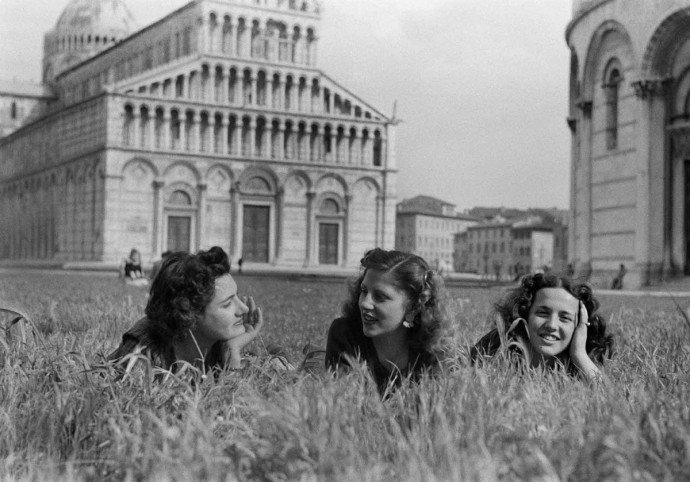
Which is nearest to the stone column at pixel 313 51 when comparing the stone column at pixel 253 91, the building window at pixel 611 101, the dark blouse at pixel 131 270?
the stone column at pixel 253 91

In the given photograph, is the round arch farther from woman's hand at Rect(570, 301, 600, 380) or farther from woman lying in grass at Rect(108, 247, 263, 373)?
woman lying in grass at Rect(108, 247, 263, 373)

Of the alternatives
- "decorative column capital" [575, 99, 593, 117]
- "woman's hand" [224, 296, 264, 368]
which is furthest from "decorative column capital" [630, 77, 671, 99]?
"woman's hand" [224, 296, 264, 368]

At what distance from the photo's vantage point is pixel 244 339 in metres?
4.50

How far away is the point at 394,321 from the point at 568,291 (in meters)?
1.01

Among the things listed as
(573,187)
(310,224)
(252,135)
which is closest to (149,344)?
(573,187)

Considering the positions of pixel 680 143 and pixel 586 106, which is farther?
pixel 586 106

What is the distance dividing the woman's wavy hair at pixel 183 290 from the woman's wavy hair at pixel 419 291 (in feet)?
2.13

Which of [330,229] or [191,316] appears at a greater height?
[330,229]

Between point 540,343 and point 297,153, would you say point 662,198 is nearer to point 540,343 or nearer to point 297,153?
point 540,343

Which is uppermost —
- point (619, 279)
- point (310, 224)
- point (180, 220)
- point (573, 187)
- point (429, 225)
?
point (429, 225)

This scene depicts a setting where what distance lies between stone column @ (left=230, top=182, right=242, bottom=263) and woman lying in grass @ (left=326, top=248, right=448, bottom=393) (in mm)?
54194

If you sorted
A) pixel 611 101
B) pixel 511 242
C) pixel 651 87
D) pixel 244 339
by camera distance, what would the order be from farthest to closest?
pixel 511 242 < pixel 611 101 < pixel 651 87 < pixel 244 339

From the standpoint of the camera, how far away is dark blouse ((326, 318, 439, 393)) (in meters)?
4.21

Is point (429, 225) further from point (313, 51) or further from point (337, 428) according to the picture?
point (337, 428)
